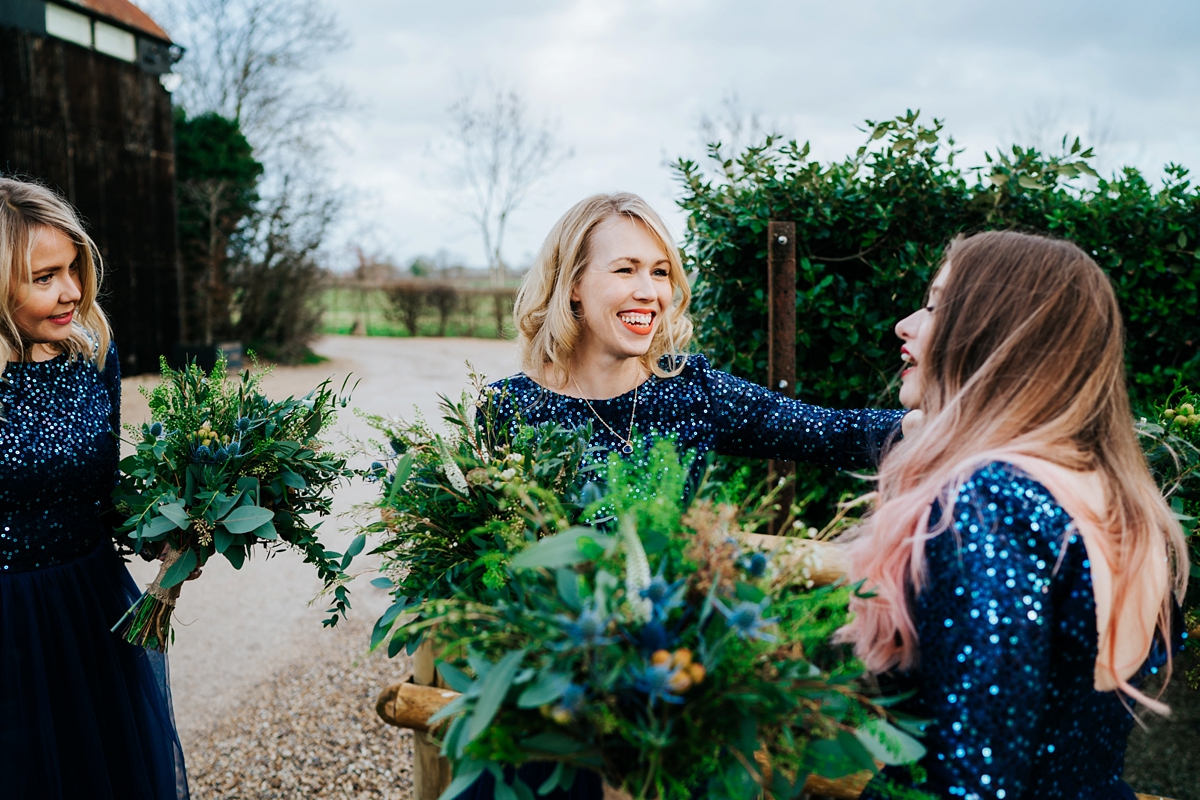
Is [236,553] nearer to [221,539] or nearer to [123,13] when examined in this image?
[221,539]

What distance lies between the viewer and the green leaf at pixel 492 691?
941 millimetres

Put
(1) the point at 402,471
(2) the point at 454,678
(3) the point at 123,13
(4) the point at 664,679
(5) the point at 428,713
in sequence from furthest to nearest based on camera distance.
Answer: (3) the point at 123,13
(5) the point at 428,713
(1) the point at 402,471
(2) the point at 454,678
(4) the point at 664,679

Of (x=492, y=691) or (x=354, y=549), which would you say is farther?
(x=354, y=549)

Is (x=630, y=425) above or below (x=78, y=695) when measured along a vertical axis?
above

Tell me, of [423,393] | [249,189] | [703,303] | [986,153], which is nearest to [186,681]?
[703,303]

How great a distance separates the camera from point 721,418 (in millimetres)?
2387

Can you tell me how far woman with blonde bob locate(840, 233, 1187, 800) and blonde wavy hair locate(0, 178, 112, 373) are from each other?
2427 millimetres

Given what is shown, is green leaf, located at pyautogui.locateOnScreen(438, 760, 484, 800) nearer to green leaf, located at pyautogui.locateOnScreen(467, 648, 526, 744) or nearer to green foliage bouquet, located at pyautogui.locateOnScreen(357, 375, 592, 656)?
green leaf, located at pyautogui.locateOnScreen(467, 648, 526, 744)

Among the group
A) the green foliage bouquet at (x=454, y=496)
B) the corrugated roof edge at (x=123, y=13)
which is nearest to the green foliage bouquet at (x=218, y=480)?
the green foliage bouquet at (x=454, y=496)

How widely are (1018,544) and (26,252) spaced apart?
2.65 m

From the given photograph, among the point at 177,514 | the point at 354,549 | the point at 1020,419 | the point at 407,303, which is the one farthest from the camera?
the point at 407,303

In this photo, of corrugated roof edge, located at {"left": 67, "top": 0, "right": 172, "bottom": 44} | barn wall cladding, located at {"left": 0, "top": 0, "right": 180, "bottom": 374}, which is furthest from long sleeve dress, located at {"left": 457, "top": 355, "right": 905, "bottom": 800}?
corrugated roof edge, located at {"left": 67, "top": 0, "right": 172, "bottom": 44}

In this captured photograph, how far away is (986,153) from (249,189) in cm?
1634

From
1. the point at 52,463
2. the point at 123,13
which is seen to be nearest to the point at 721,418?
the point at 52,463
